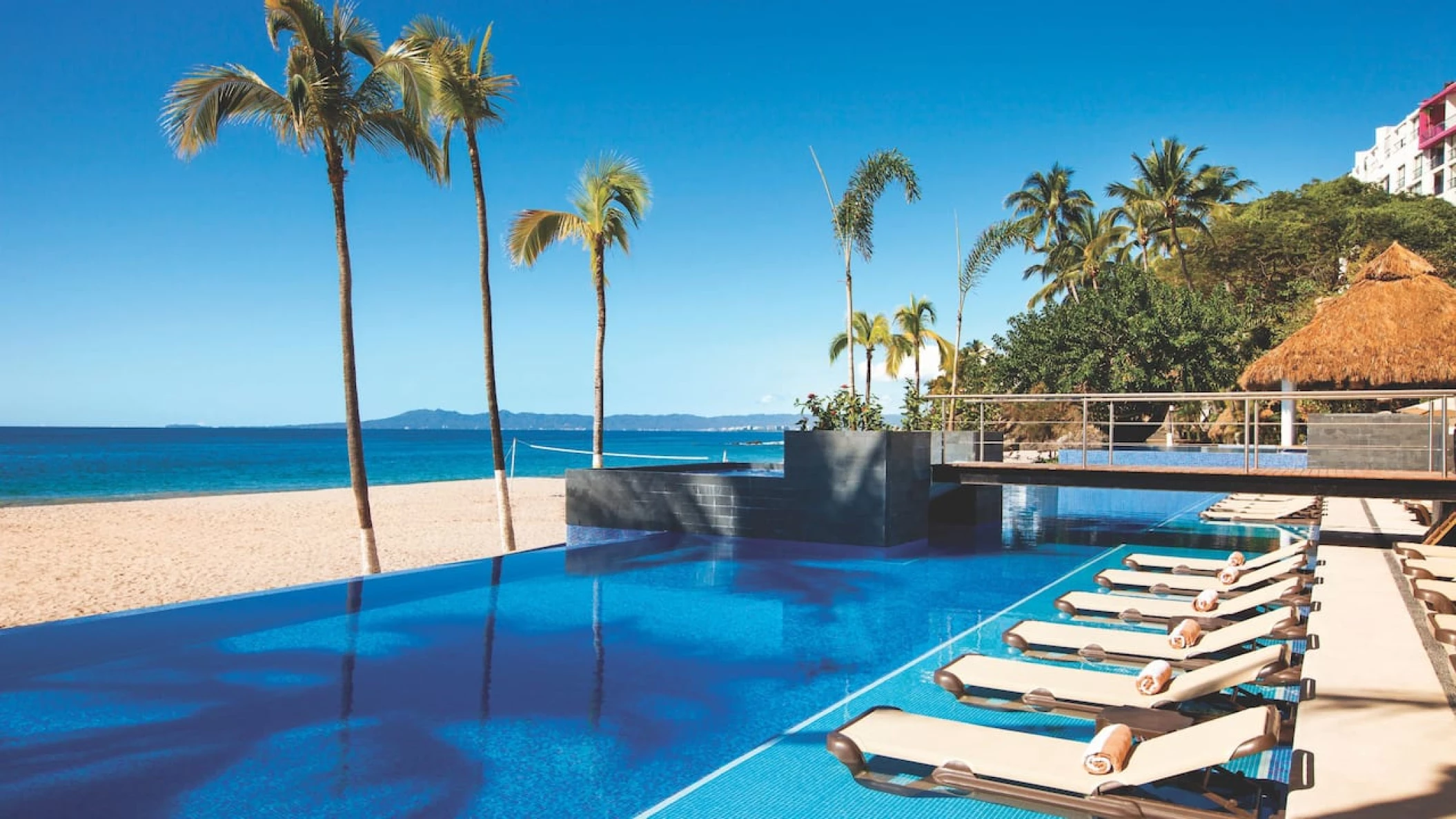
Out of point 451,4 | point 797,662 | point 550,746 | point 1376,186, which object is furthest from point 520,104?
point 1376,186

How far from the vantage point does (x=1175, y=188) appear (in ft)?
106

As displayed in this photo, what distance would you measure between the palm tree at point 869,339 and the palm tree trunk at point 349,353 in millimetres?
23465

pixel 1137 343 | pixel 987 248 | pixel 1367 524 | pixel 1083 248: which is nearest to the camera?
pixel 1367 524

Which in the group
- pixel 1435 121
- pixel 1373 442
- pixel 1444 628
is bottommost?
pixel 1444 628

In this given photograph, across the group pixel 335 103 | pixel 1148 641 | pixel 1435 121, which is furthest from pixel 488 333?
pixel 1435 121

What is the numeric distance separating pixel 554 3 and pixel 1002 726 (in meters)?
21.9

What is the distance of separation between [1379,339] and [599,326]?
48.5ft

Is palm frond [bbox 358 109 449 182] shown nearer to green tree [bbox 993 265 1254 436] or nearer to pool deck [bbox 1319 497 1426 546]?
pool deck [bbox 1319 497 1426 546]

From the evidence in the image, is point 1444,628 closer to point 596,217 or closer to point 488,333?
point 488,333

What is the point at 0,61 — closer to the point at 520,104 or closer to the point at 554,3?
the point at 554,3

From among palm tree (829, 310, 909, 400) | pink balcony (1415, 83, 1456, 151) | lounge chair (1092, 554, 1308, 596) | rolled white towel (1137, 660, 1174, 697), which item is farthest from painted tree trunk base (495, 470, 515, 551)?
pink balcony (1415, 83, 1456, 151)

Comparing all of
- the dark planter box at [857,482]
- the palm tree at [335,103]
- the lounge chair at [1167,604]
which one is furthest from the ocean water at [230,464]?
the lounge chair at [1167,604]

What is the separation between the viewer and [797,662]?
577 cm

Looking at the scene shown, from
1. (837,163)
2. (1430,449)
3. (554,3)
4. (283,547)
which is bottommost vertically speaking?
(283,547)
